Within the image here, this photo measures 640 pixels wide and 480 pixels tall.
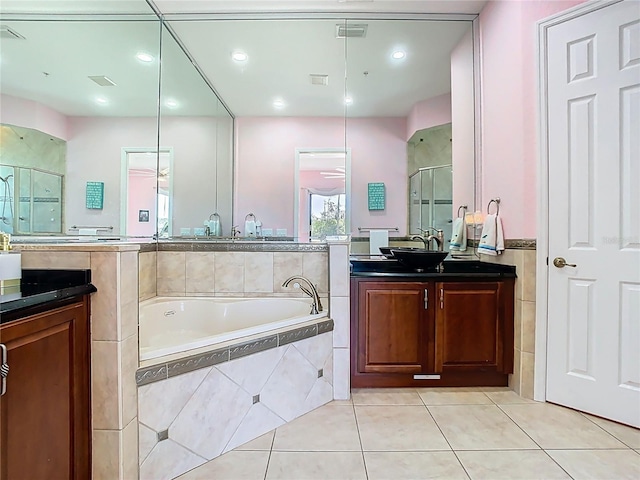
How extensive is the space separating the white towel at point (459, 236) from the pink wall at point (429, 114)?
0.93 m

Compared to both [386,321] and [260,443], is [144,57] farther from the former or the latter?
[260,443]

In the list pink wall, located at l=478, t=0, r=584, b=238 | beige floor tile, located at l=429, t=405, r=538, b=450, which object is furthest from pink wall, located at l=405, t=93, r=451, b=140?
beige floor tile, located at l=429, t=405, r=538, b=450

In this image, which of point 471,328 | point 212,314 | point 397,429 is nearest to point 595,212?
point 471,328

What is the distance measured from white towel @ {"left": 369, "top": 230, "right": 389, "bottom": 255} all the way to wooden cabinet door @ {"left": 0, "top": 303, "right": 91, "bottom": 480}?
88.2 inches

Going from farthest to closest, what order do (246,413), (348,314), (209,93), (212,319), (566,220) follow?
1. (209,93)
2. (212,319)
3. (348,314)
4. (566,220)
5. (246,413)

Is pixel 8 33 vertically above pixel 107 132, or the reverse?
pixel 8 33

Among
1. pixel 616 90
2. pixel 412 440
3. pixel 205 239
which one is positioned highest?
pixel 616 90

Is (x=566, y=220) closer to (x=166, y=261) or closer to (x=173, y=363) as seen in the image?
(x=173, y=363)

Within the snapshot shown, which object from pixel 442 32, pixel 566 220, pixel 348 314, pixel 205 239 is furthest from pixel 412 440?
pixel 442 32

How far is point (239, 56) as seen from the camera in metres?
2.97

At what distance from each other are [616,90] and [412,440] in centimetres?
233

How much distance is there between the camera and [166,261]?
2725mm

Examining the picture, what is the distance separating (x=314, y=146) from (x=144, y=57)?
161 cm

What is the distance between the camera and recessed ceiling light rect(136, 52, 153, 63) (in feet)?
8.75
